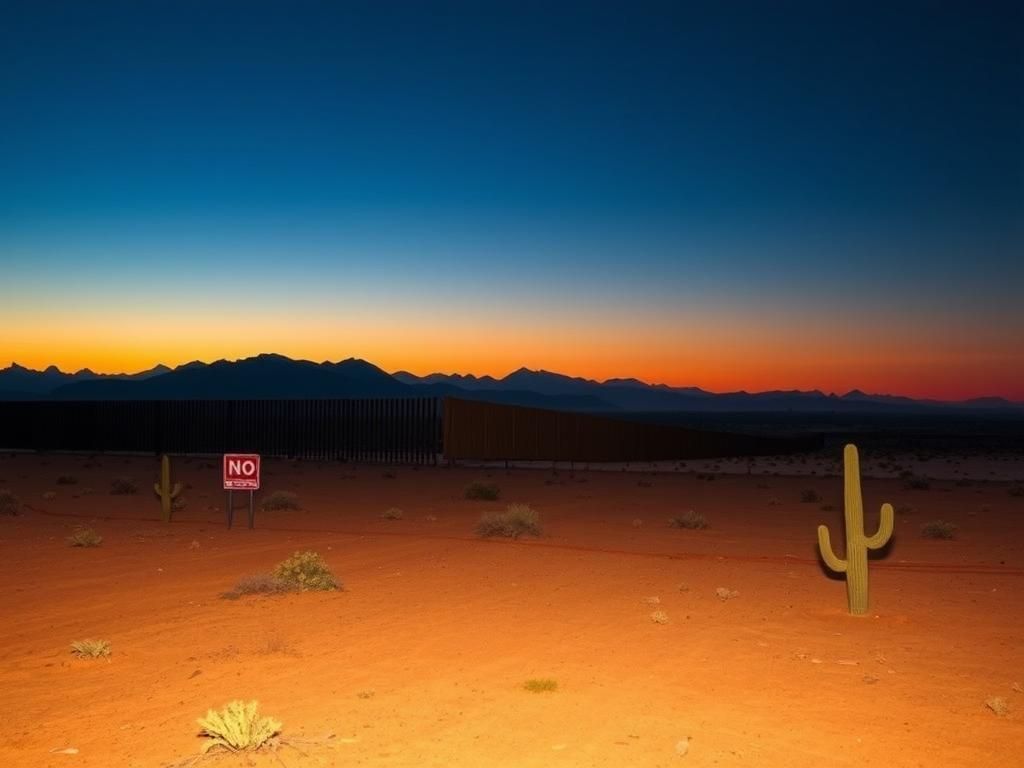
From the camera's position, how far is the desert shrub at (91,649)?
8.66 m

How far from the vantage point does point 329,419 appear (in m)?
46.7

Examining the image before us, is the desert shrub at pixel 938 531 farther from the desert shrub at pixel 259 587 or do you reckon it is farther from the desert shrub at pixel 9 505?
the desert shrub at pixel 9 505

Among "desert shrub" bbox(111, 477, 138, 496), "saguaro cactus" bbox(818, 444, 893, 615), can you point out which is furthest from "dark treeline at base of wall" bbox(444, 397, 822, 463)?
"saguaro cactus" bbox(818, 444, 893, 615)

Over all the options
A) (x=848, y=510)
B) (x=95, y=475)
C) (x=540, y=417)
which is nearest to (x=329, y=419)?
(x=540, y=417)

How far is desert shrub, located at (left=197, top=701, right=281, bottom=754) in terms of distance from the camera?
19.5 feet

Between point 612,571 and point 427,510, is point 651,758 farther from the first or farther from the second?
point 427,510

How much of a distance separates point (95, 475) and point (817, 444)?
175 feet

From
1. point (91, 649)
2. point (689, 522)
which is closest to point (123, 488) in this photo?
point (689, 522)

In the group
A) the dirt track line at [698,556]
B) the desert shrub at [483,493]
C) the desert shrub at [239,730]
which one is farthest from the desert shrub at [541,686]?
the desert shrub at [483,493]

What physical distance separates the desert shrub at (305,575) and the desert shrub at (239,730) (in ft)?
19.1

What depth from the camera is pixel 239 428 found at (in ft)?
163

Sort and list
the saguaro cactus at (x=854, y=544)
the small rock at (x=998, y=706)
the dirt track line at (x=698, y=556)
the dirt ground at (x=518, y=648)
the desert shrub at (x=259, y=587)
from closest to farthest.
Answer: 1. the dirt ground at (x=518, y=648)
2. the small rock at (x=998, y=706)
3. the saguaro cactus at (x=854, y=544)
4. the desert shrub at (x=259, y=587)
5. the dirt track line at (x=698, y=556)

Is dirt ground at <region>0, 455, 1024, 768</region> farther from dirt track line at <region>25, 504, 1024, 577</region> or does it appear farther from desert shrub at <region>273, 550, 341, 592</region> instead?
desert shrub at <region>273, 550, 341, 592</region>

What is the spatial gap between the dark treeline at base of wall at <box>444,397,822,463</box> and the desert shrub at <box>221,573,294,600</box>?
1149 inches
